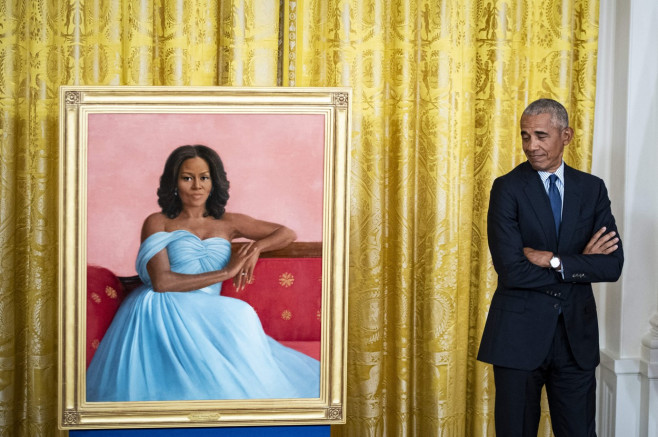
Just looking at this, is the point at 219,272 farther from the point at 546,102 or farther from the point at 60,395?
the point at 546,102

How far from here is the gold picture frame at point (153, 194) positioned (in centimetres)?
278

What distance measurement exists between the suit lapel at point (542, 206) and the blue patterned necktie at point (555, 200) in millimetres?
33

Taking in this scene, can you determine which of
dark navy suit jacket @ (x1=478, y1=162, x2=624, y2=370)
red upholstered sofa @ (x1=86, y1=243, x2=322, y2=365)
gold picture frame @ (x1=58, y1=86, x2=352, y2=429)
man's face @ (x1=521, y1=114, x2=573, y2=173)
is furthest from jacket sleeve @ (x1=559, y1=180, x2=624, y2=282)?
red upholstered sofa @ (x1=86, y1=243, x2=322, y2=365)

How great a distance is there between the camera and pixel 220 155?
9.25ft

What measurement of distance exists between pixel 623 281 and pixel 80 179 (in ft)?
8.92

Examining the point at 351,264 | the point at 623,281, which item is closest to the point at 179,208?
the point at 351,264

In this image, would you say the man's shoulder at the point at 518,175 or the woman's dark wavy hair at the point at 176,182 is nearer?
the woman's dark wavy hair at the point at 176,182

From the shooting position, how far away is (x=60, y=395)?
280 centimetres

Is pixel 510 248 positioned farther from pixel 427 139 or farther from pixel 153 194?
pixel 153 194

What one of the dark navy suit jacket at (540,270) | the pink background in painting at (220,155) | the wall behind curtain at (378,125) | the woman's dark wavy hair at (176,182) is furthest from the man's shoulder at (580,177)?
the woman's dark wavy hair at (176,182)

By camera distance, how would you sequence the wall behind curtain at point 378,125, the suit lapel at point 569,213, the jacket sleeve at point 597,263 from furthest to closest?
1. the wall behind curtain at point 378,125
2. the suit lapel at point 569,213
3. the jacket sleeve at point 597,263

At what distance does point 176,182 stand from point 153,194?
11 cm

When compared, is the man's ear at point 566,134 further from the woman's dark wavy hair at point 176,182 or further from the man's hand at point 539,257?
the woman's dark wavy hair at point 176,182

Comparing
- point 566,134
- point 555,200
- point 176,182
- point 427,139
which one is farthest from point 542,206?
point 176,182
